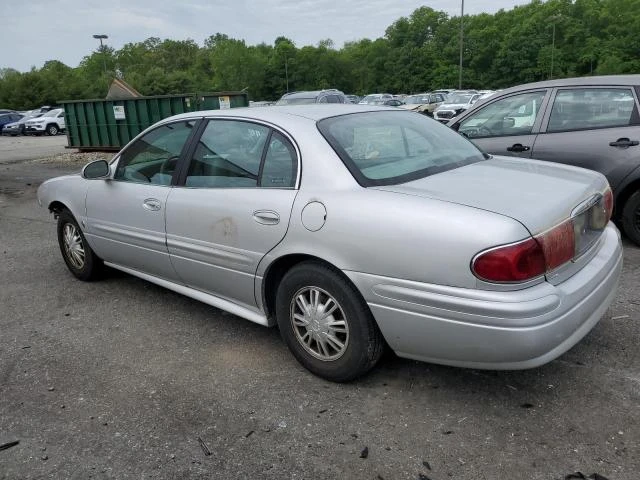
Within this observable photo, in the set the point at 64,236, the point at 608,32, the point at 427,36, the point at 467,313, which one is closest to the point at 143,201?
the point at 64,236

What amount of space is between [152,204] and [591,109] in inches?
164

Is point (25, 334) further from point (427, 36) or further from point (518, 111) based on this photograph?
point (427, 36)

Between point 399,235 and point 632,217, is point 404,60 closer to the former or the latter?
point 632,217

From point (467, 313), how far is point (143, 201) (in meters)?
2.55

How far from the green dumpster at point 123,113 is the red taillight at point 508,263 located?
12.4 metres

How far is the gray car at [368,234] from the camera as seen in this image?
8.08ft

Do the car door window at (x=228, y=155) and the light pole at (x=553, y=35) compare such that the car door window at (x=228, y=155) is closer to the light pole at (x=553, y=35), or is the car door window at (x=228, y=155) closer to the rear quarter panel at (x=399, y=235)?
the rear quarter panel at (x=399, y=235)

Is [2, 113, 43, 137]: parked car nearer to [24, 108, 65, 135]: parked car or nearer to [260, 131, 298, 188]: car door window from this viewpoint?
[24, 108, 65, 135]: parked car

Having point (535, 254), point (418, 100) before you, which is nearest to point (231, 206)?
point (535, 254)

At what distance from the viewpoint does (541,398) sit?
2881 millimetres

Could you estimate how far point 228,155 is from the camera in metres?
3.60

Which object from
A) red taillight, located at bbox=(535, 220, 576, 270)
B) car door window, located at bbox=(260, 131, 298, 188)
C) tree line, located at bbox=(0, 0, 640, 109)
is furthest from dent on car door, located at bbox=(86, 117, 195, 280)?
tree line, located at bbox=(0, 0, 640, 109)

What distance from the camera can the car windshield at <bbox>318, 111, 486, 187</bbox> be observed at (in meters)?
3.07

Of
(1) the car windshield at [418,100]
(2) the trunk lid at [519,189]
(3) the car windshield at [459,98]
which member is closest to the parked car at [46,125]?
(1) the car windshield at [418,100]
